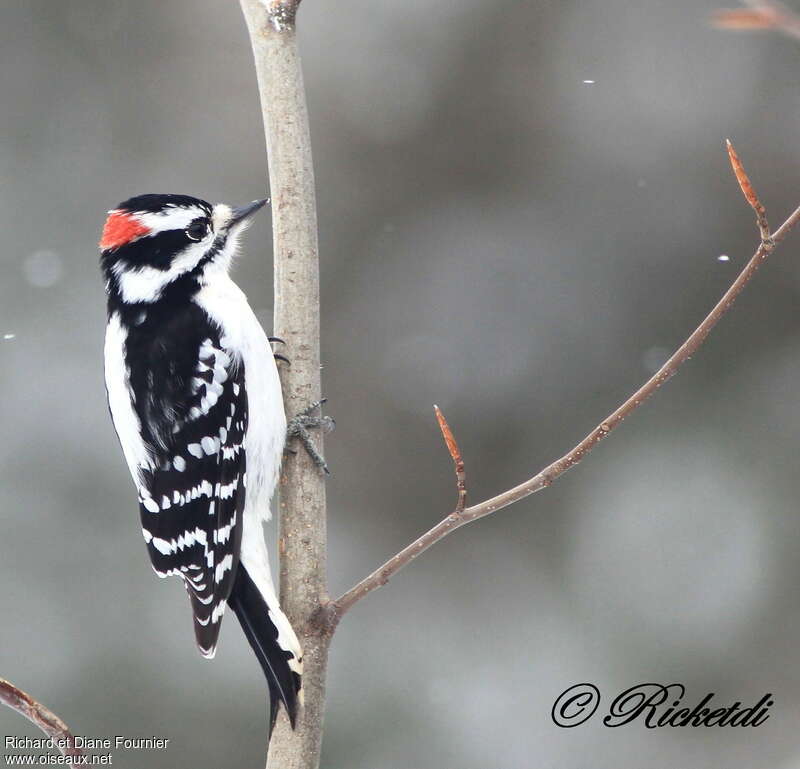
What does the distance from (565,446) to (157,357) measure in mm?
3189

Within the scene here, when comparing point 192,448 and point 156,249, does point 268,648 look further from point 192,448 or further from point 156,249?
point 156,249

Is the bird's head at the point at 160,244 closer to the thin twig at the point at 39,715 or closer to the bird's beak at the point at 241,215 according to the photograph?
the bird's beak at the point at 241,215

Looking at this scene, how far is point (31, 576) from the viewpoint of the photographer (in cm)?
561

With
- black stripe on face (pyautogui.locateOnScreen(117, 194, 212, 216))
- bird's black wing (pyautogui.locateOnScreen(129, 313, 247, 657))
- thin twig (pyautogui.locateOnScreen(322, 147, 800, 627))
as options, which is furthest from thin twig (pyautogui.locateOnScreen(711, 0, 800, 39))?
black stripe on face (pyautogui.locateOnScreen(117, 194, 212, 216))

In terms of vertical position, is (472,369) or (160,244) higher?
(160,244)

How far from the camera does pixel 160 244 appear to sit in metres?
3.17

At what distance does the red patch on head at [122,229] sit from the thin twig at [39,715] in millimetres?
1696

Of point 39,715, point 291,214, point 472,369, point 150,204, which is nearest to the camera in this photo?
point 39,715

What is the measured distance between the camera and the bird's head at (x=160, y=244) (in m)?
3.14

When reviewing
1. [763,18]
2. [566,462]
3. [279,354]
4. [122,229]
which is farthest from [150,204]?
[763,18]

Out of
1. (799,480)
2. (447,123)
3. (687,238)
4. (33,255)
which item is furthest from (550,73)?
(33,255)

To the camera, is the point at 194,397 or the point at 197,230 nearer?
the point at 194,397

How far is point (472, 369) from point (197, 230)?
117 inches

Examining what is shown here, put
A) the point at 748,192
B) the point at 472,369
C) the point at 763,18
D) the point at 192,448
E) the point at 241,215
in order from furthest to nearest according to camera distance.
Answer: the point at 472,369 < the point at 241,215 < the point at 192,448 < the point at 748,192 < the point at 763,18
